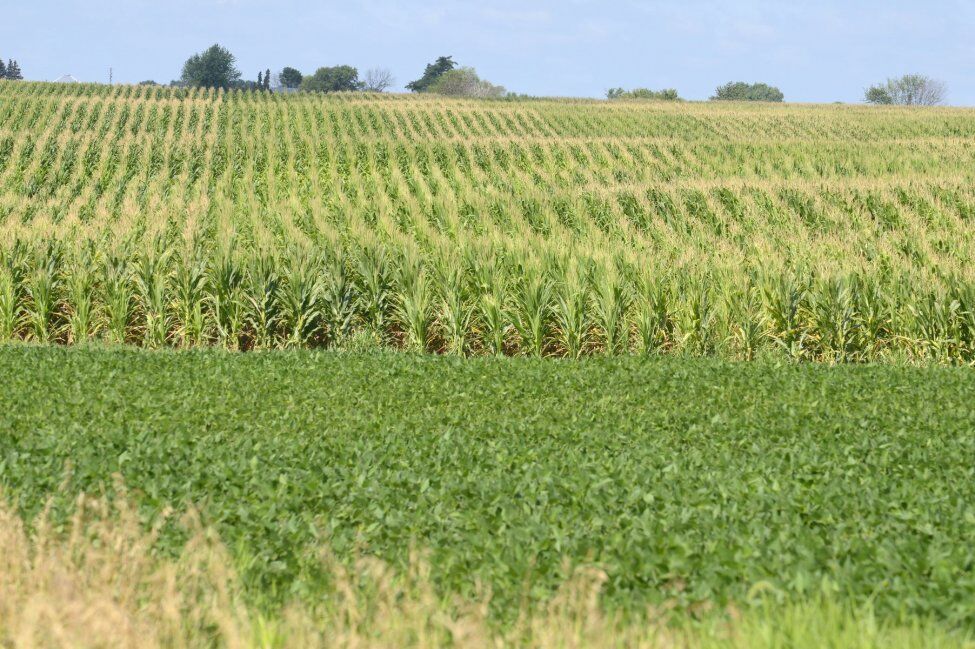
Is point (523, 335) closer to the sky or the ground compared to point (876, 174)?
closer to the ground

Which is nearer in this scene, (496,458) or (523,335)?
(496,458)

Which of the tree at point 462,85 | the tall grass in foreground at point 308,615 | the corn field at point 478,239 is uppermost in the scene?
the tree at point 462,85

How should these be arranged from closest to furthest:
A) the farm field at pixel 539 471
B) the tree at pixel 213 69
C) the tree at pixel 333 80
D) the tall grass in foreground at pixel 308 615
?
the tall grass in foreground at pixel 308 615 → the farm field at pixel 539 471 → the tree at pixel 213 69 → the tree at pixel 333 80

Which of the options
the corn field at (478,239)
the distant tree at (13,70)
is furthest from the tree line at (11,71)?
the corn field at (478,239)

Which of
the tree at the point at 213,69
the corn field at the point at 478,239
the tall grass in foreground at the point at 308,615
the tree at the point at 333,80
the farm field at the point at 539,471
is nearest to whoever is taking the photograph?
the tall grass in foreground at the point at 308,615

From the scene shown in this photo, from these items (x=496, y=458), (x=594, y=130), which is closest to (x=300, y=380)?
(x=496, y=458)

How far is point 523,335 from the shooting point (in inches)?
532

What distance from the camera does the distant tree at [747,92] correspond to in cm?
16475

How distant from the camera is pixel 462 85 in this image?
144m

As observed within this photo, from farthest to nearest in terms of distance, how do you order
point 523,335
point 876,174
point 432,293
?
point 876,174, point 432,293, point 523,335

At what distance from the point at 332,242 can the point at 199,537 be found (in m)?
10.6

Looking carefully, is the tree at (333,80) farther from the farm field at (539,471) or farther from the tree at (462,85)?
the farm field at (539,471)

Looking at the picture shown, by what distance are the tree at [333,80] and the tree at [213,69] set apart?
45.9 feet

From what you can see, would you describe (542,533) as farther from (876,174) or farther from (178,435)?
(876,174)
